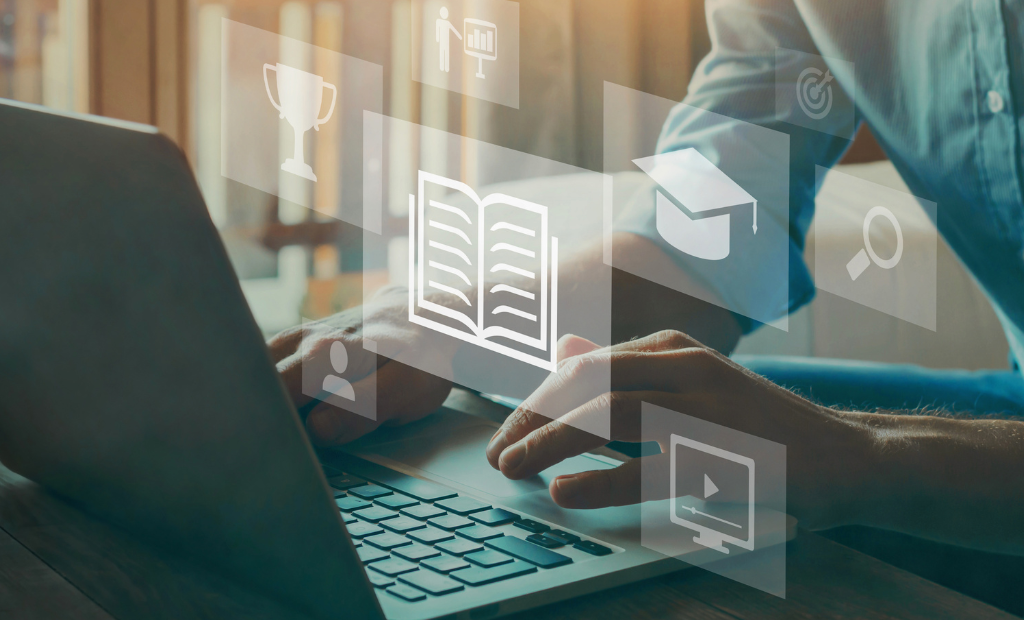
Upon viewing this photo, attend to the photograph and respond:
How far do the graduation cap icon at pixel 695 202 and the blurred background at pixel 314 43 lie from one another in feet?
4.10

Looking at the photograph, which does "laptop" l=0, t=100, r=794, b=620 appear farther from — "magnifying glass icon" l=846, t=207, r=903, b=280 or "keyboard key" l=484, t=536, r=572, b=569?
"magnifying glass icon" l=846, t=207, r=903, b=280

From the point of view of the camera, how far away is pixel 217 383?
0.74 feet

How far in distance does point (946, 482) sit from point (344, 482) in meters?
0.31

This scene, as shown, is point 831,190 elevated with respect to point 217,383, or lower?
lower

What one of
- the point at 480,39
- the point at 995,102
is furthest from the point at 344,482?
the point at 480,39

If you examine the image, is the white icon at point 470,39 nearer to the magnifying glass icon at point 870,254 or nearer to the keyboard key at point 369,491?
the magnifying glass icon at point 870,254

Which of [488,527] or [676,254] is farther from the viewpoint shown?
[676,254]

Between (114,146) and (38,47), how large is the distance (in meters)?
2.78

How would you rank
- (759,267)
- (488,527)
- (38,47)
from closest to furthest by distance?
(488,527) < (759,267) < (38,47)

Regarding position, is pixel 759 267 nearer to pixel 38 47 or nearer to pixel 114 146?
pixel 114 146

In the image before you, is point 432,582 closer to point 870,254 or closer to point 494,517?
point 494,517

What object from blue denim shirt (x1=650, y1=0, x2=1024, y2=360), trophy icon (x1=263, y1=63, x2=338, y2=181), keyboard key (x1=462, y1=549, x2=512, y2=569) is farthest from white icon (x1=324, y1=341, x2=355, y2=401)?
trophy icon (x1=263, y1=63, x2=338, y2=181)

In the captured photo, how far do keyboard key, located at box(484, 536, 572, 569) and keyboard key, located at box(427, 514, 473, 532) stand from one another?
23mm

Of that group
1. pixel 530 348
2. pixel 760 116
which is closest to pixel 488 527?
pixel 530 348
